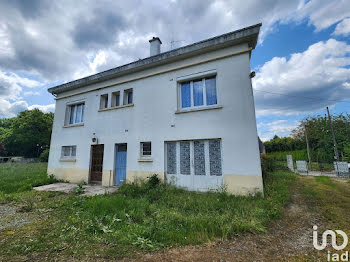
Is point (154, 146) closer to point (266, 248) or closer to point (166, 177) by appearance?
point (166, 177)

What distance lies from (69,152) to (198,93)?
28.5ft

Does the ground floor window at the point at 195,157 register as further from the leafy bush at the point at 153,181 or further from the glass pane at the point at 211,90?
the glass pane at the point at 211,90

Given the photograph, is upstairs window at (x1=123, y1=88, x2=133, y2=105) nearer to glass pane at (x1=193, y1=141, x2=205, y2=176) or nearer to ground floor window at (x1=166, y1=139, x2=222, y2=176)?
ground floor window at (x1=166, y1=139, x2=222, y2=176)

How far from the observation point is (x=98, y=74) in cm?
888

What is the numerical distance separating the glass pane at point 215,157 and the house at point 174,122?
38mm

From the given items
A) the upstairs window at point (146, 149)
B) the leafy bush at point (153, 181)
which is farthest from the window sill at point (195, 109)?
the leafy bush at point (153, 181)

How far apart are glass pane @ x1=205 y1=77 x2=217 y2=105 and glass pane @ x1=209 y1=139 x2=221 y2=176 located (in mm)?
1674

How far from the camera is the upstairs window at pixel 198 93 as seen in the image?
21.4 feet

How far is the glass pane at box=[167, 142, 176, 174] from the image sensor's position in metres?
6.68

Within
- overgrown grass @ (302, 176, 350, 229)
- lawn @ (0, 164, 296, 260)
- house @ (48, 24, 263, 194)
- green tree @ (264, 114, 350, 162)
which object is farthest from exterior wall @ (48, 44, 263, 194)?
green tree @ (264, 114, 350, 162)

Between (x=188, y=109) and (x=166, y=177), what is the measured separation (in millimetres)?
3135

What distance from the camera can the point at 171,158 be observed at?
676cm

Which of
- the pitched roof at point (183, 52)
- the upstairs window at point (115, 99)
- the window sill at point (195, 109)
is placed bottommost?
the window sill at point (195, 109)

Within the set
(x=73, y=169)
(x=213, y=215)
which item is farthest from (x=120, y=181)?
(x=213, y=215)
